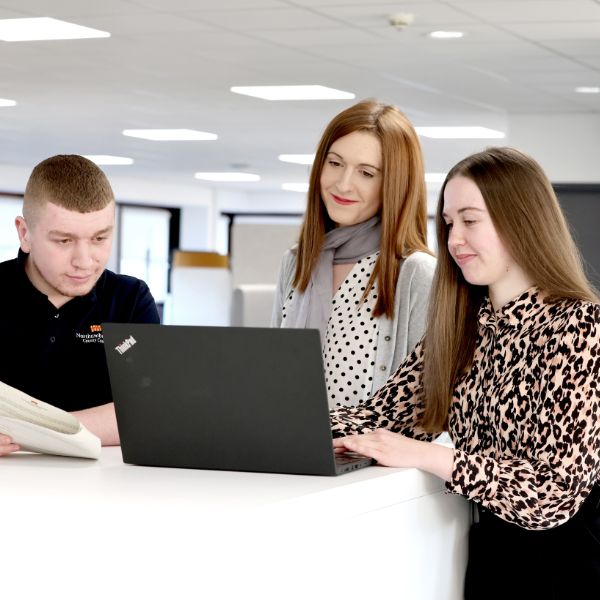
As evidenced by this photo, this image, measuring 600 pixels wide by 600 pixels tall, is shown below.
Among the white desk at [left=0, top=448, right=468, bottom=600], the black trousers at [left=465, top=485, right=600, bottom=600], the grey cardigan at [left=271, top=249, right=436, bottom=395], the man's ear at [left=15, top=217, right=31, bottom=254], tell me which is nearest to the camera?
the white desk at [left=0, top=448, right=468, bottom=600]

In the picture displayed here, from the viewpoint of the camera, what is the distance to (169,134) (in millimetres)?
11758

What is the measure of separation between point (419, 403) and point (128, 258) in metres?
16.4

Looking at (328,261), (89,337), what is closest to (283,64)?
(328,261)

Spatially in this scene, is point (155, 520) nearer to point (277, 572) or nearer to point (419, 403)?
point (277, 572)

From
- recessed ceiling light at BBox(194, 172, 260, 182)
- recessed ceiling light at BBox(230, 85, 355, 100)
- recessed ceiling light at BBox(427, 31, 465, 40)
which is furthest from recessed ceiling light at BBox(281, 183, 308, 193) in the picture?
recessed ceiling light at BBox(427, 31, 465, 40)

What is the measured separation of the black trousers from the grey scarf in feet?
2.78

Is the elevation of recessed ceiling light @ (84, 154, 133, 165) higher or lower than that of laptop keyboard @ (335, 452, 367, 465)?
higher

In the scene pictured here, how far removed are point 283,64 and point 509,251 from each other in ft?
19.7

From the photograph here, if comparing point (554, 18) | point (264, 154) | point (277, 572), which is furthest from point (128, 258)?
point (277, 572)

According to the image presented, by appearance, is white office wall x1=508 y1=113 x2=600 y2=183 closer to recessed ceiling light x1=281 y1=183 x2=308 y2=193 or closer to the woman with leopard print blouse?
recessed ceiling light x1=281 y1=183 x2=308 y2=193

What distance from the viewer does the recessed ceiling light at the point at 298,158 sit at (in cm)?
1375

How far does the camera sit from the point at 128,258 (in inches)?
715

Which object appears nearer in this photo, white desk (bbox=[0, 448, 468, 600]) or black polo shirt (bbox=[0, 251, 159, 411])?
white desk (bbox=[0, 448, 468, 600])

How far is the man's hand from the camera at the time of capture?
188cm
